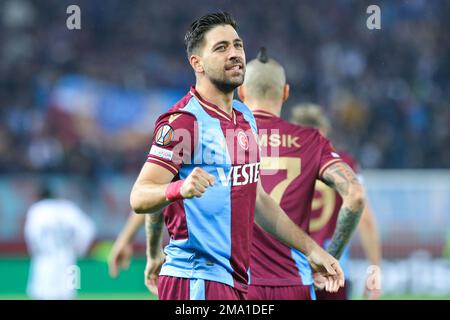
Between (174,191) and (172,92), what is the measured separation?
13.3 m

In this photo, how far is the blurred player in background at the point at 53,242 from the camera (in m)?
12.7

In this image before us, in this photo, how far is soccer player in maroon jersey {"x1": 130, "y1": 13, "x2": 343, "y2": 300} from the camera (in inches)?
177

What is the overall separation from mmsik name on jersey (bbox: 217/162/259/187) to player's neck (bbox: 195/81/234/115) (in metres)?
0.31

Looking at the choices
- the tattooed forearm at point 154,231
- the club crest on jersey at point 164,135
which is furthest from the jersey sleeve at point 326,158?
the club crest on jersey at point 164,135

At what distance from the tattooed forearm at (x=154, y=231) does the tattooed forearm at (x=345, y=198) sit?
1.17 meters

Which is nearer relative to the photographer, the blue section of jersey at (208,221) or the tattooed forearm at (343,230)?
the blue section of jersey at (208,221)

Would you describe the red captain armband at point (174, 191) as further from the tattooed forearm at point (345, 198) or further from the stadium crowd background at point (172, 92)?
the stadium crowd background at point (172, 92)

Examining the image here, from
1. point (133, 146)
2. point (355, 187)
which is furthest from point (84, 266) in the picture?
point (355, 187)

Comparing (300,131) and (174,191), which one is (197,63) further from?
(300,131)

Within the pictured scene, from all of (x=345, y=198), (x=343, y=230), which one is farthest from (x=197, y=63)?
(x=343, y=230)

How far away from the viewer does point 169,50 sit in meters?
18.8

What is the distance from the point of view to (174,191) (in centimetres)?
405

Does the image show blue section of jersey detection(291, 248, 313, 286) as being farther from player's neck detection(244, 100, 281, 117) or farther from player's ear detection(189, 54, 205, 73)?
player's ear detection(189, 54, 205, 73)
